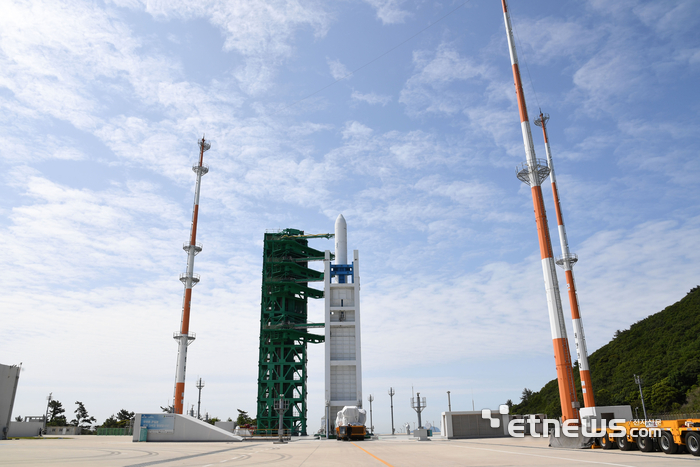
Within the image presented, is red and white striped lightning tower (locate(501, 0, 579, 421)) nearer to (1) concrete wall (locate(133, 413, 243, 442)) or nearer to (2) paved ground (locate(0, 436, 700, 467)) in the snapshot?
(2) paved ground (locate(0, 436, 700, 467))

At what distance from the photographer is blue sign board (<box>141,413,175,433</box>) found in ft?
145

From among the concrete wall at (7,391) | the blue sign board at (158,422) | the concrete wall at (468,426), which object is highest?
the concrete wall at (7,391)

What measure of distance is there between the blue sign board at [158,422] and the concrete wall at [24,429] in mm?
32264

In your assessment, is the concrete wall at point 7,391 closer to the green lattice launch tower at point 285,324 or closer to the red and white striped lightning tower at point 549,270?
the green lattice launch tower at point 285,324

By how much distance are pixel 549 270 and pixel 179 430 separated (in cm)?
3632

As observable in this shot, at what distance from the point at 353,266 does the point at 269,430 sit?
82.5 feet

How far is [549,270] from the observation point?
3334 cm

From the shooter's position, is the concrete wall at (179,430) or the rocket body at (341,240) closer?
the concrete wall at (179,430)

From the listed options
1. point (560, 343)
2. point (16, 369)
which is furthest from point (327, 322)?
point (16, 369)

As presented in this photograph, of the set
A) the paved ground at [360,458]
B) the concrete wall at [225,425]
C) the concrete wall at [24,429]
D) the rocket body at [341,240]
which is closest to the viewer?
the paved ground at [360,458]

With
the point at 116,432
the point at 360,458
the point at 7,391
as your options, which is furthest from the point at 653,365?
the point at 7,391

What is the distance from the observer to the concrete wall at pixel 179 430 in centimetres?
4403

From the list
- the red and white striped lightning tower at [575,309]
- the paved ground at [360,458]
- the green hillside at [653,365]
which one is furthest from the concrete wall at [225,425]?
the green hillside at [653,365]

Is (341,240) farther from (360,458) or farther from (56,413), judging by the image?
(56,413)
